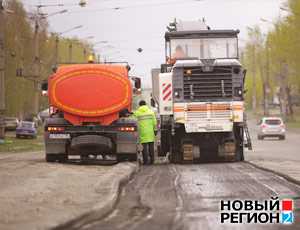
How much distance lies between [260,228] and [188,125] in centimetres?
1433

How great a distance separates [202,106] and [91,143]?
12.5 ft

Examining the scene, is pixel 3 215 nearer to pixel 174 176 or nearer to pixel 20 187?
pixel 20 187

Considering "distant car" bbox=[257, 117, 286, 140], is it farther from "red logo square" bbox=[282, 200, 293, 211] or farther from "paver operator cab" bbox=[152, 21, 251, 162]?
"red logo square" bbox=[282, 200, 293, 211]

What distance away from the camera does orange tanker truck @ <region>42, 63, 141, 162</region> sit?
2356 centimetres

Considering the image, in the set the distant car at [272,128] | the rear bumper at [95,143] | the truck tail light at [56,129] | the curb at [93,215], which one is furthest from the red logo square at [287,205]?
the distant car at [272,128]

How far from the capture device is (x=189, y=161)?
85.5 ft

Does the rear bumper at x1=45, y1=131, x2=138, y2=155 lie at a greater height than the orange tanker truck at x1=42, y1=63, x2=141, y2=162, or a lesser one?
lesser

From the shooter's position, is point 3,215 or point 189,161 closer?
point 3,215

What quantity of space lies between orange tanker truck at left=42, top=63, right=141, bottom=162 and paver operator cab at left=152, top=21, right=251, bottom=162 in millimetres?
1952

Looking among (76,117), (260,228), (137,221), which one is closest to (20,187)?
(137,221)

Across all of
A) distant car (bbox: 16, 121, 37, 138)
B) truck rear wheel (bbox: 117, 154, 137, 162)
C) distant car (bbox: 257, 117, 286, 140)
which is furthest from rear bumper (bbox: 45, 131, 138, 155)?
distant car (bbox: 16, 121, 37, 138)

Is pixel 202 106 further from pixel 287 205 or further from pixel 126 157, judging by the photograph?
pixel 287 205

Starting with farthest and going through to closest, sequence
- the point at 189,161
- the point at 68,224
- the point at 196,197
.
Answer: the point at 189,161 < the point at 196,197 < the point at 68,224

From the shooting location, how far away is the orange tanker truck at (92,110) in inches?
928
